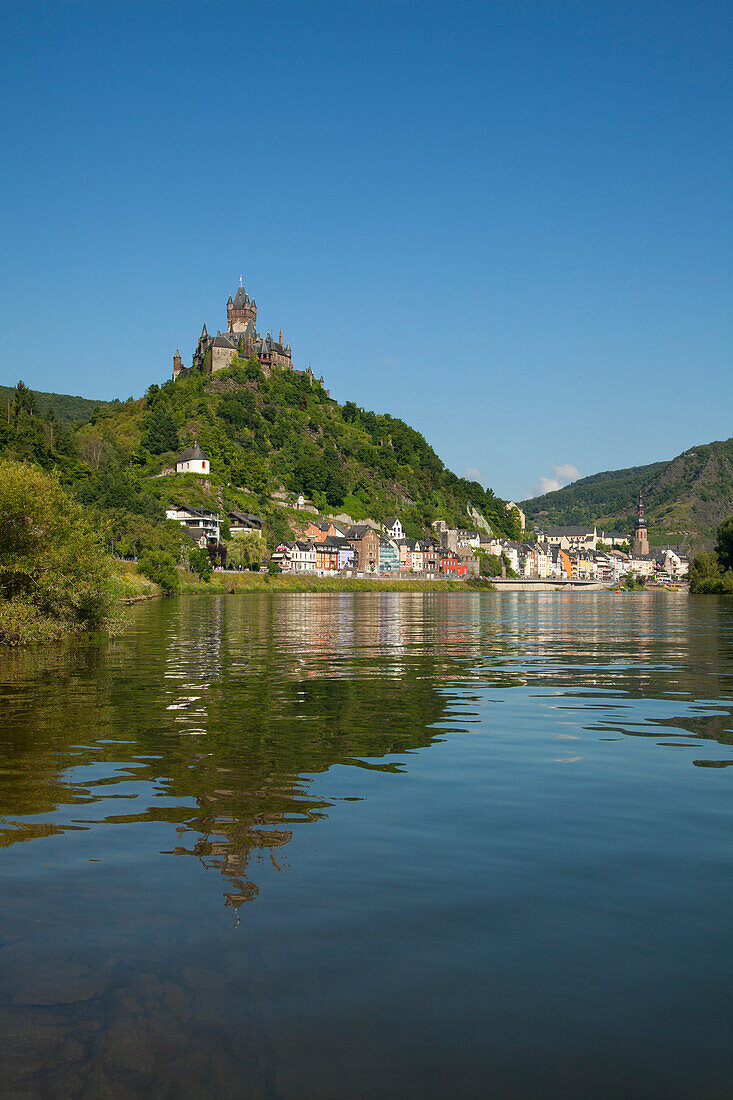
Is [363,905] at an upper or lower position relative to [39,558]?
lower

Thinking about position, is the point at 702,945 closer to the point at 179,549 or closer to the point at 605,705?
the point at 605,705

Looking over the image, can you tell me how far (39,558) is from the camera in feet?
113

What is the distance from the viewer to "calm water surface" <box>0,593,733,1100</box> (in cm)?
579

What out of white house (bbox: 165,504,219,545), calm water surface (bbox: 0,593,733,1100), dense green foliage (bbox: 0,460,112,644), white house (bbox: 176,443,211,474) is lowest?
calm water surface (bbox: 0,593,733,1100)

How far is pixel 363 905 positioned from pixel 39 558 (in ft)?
94.7

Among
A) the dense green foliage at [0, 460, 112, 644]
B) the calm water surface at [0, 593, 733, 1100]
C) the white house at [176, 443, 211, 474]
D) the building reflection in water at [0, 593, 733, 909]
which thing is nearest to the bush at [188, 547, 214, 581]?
the white house at [176, 443, 211, 474]

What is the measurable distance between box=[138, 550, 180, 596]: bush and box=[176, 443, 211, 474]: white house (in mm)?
89974

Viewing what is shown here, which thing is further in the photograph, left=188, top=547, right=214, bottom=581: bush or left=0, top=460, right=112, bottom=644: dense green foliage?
left=188, top=547, right=214, bottom=581: bush

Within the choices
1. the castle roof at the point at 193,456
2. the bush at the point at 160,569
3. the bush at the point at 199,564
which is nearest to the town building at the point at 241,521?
the castle roof at the point at 193,456

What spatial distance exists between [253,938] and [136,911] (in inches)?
49.4

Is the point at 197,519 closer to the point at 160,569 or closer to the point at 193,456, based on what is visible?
the point at 193,456

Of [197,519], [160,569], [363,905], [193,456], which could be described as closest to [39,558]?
[363,905]

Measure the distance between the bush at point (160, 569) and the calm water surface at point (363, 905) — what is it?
85.1 metres

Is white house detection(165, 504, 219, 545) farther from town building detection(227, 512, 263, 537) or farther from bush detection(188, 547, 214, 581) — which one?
bush detection(188, 547, 214, 581)
